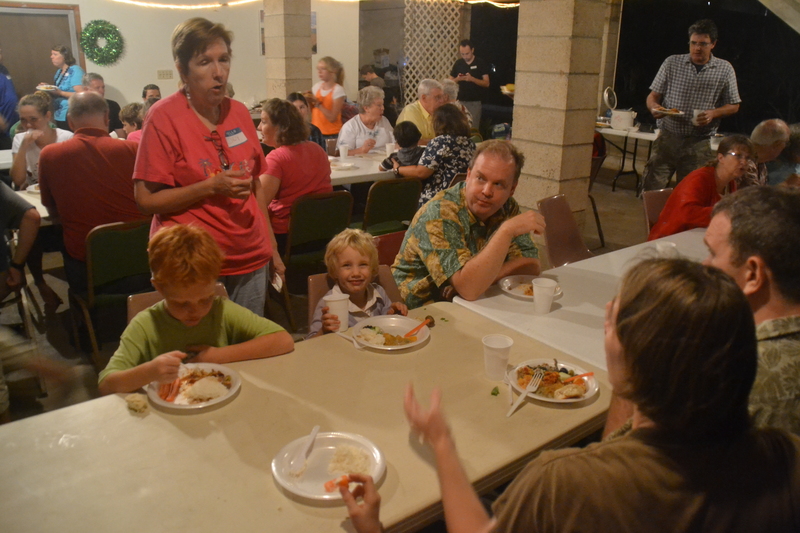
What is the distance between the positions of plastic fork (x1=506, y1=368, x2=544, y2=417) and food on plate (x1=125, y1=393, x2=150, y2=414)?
0.88 m

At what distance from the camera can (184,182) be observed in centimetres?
217

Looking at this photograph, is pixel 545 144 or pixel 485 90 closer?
pixel 545 144

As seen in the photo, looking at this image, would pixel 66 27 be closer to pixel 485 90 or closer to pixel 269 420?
pixel 485 90

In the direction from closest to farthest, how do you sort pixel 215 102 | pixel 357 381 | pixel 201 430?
pixel 201 430, pixel 357 381, pixel 215 102

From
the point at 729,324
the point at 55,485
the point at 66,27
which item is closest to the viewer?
the point at 729,324

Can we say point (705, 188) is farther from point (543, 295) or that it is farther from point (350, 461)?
point (350, 461)

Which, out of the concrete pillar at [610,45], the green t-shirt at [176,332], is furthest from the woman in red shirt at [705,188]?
the concrete pillar at [610,45]

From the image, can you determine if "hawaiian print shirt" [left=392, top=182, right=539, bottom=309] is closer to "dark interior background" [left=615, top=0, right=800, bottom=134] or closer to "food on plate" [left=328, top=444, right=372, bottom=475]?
"food on plate" [left=328, top=444, right=372, bottom=475]

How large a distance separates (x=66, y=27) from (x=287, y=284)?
284 inches

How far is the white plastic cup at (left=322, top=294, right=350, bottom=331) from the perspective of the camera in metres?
1.99

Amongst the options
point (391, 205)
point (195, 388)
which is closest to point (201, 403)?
point (195, 388)

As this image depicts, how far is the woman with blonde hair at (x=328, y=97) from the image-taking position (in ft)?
22.5

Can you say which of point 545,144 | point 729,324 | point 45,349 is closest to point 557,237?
point 545,144

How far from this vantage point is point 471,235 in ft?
7.90
